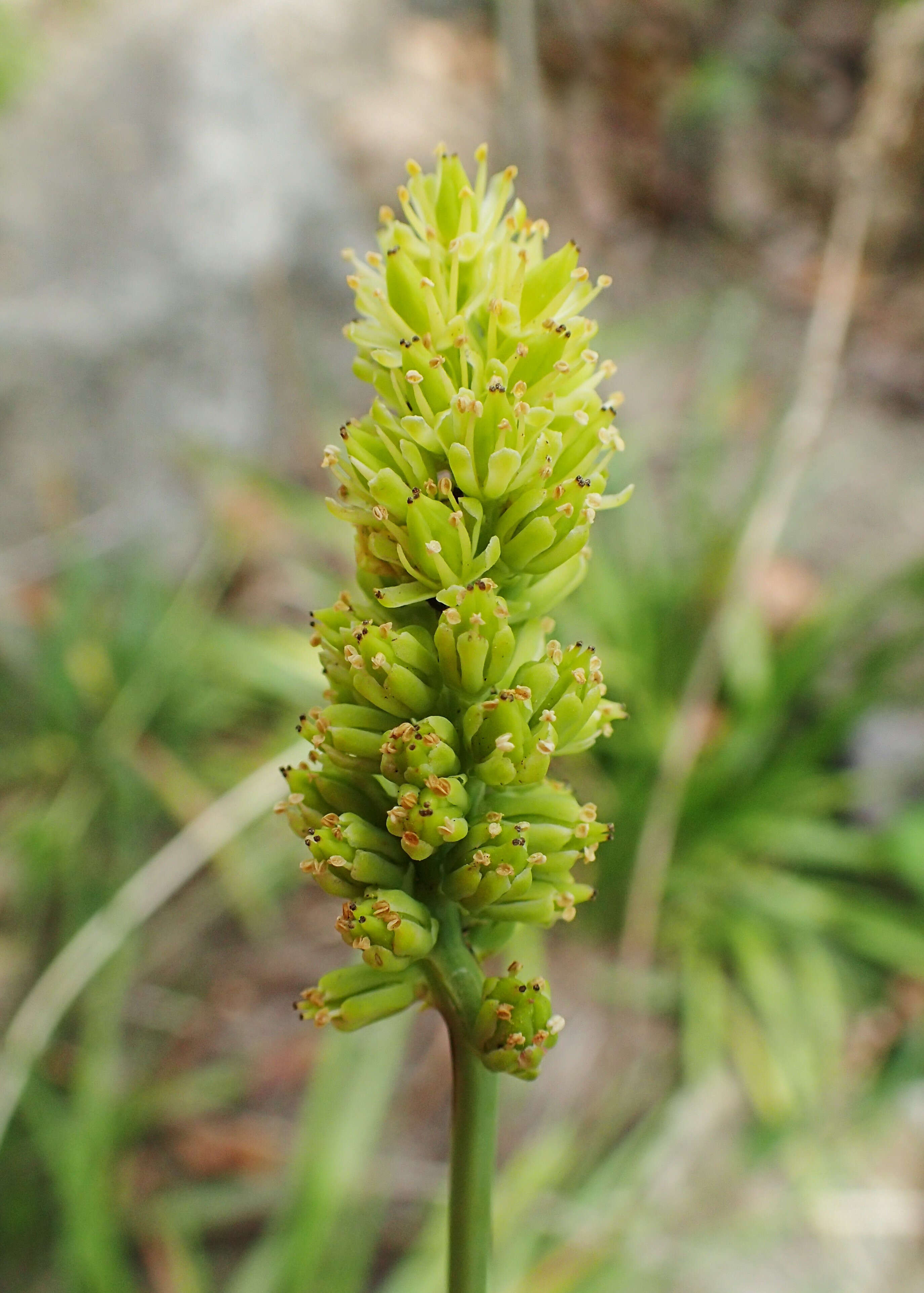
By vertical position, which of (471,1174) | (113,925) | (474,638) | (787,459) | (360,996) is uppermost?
(787,459)

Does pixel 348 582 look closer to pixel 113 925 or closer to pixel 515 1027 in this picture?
pixel 113 925

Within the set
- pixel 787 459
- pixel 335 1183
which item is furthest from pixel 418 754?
pixel 787 459

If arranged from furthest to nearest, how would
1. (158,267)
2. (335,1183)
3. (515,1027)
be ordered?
(158,267)
(335,1183)
(515,1027)

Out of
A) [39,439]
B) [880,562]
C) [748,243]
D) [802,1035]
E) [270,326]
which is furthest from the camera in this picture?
[748,243]

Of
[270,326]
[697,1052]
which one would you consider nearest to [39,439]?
[270,326]

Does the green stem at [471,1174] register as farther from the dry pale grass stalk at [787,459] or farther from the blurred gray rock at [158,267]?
the blurred gray rock at [158,267]

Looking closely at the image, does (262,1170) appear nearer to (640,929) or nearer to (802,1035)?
(640,929)
